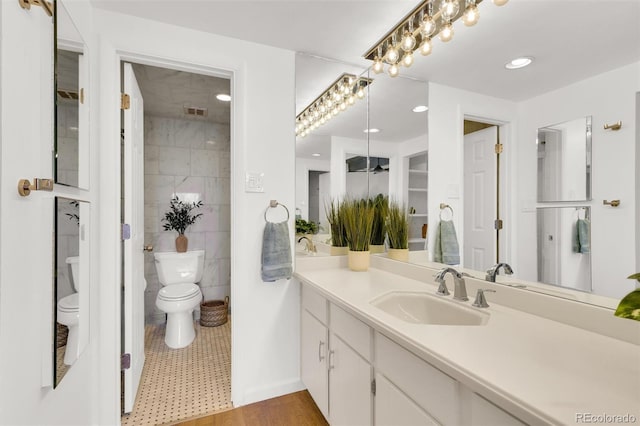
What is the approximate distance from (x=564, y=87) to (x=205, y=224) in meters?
3.25

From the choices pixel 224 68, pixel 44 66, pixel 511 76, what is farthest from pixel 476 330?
pixel 224 68

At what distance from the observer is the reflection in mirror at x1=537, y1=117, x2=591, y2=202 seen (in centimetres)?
99

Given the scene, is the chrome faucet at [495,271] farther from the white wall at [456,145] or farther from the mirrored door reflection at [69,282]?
the mirrored door reflection at [69,282]

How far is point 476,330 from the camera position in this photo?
101 centimetres

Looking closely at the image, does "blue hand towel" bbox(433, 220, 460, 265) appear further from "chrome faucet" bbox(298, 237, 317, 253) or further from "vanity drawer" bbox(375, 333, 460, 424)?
"chrome faucet" bbox(298, 237, 317, 253)

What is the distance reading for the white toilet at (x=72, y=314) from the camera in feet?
3.91

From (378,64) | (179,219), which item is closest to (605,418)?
(378,64)

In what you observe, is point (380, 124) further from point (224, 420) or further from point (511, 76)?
point (224, 420)

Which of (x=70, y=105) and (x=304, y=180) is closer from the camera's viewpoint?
(x=70, y=105)

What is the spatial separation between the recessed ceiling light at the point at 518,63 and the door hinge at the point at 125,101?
198cm

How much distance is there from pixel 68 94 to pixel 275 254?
1242 mm

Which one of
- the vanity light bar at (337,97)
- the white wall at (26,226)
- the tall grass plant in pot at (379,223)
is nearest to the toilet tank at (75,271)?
the white wall at (26,226)

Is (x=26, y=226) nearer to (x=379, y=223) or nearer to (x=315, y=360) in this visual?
(x=315, y=360)

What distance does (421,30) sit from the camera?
1.55m
